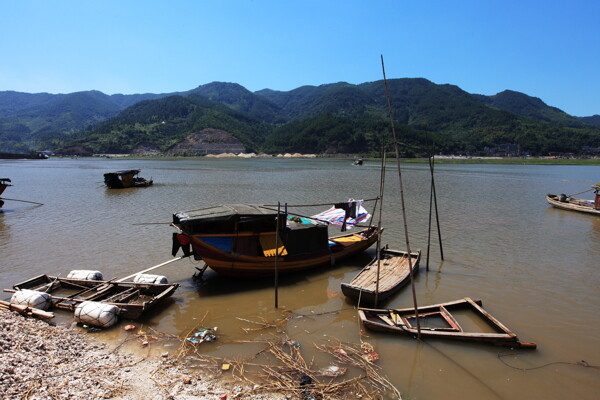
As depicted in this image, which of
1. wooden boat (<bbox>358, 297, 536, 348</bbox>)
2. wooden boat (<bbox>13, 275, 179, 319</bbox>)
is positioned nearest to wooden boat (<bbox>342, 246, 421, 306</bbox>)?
wooden boat (<bbox>358, 297, 536, 348</bbox>)

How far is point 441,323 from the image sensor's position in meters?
8.93

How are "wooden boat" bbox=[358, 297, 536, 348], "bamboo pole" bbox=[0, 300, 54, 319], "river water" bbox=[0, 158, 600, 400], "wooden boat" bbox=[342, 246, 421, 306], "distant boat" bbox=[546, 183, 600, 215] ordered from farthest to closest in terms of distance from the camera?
"distant boat" bbox=[546, 183, 600, 215]
"wooden boat" bbox=[342, 246, 421, 306]
"bamboo pole" bbox=[0, 300, 54, 319]
"wooden boat" bbox=[358, 297, 536, 348]
"river water" bbox=[0, 158, 600, 400]

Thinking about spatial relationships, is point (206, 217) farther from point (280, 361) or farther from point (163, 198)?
point (163, 198)

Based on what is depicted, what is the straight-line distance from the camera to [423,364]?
734 centimetres

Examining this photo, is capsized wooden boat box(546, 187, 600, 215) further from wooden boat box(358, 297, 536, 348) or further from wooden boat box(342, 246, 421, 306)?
wooden boat box(358, 297, 536, 348)

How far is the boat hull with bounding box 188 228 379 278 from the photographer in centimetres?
1078

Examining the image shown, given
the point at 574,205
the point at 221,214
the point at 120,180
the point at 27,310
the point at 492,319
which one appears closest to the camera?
the point at 27,310

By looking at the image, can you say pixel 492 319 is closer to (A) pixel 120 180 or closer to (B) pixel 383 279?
(B) pixel 383 279

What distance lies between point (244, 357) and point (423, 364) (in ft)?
12.7

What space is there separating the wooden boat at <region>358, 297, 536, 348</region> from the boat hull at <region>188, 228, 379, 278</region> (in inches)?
121

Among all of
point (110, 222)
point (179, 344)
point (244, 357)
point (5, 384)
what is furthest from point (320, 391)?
point (110, 222)

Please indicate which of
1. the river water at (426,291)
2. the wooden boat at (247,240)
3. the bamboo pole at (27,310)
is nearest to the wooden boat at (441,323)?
the river water at (426,291)

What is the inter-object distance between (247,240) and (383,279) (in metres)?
4.67

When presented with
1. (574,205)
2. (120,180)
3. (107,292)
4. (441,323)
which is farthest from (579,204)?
(120,180)
